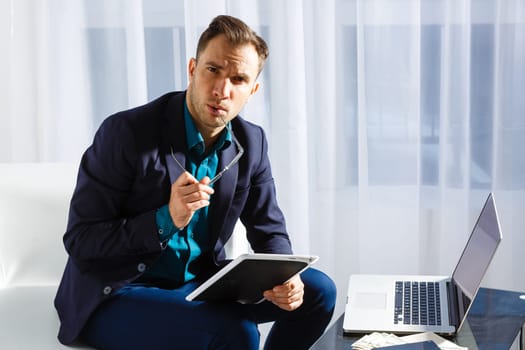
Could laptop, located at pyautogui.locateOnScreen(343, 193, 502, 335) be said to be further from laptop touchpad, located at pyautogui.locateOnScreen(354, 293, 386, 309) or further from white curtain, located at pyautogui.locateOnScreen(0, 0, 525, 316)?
white curtain, located at pyautogui.locateOnScreen(0, 0, 525, 316)

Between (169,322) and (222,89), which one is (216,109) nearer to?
(222,89)

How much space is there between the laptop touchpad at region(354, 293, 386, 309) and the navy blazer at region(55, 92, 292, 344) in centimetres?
38

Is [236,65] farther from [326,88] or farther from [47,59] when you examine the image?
[47,59]

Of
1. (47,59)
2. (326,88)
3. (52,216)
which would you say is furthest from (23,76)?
(326,88)

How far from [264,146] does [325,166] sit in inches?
25.2

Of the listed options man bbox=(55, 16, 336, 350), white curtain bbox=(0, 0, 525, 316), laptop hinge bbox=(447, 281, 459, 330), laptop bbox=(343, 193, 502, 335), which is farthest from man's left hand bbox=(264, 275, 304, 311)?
white curtain bbox=(0, 0, 525, 316)

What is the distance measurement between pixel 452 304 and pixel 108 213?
79cm

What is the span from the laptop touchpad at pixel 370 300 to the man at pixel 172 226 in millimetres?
78

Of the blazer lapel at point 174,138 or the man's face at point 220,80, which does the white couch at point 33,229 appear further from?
the man's face at point 220,80

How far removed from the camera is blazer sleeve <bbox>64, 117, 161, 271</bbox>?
72.4 inches

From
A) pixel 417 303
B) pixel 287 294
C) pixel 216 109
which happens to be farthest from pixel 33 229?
pixel 417 303

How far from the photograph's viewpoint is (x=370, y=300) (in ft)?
6.46

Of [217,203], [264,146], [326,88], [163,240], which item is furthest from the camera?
[326,88]

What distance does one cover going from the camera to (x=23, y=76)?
2.80 m
